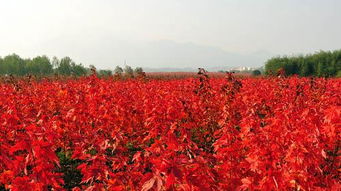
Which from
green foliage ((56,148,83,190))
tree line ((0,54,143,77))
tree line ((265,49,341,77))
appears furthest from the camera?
tree line ((0,54,143,77))

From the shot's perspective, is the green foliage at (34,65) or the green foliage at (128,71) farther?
the green foliage at (34,65)

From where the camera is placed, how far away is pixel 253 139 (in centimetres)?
453

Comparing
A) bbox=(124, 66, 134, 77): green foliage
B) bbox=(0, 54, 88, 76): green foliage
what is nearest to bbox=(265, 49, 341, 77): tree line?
bbox=(124, 66, 134, 77): green foliage

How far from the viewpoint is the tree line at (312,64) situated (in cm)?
4569

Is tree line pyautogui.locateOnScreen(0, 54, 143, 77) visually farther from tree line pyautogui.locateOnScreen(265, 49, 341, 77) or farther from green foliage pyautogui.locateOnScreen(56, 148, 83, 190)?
green foliage pyautogui.locateOnScreen(56, 148, 83, 190)

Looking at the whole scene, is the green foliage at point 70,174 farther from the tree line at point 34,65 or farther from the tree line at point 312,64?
the tree line at point 34,65

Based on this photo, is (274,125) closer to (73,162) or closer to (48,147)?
(48,147)

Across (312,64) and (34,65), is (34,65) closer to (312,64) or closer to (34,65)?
(34,65)

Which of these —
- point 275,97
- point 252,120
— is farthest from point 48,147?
point 275,97

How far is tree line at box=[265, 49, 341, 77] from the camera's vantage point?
150 ft

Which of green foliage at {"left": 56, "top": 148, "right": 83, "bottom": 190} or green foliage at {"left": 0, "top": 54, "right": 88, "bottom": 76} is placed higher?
green foliage at {"left": 0, "top": 54, "right": 88, "bottom": 76}

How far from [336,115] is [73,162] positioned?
779 centimetres

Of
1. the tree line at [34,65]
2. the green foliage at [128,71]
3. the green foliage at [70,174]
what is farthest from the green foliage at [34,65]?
the green foliage at [70,174]

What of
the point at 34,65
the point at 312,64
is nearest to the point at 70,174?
the point at 312,64
